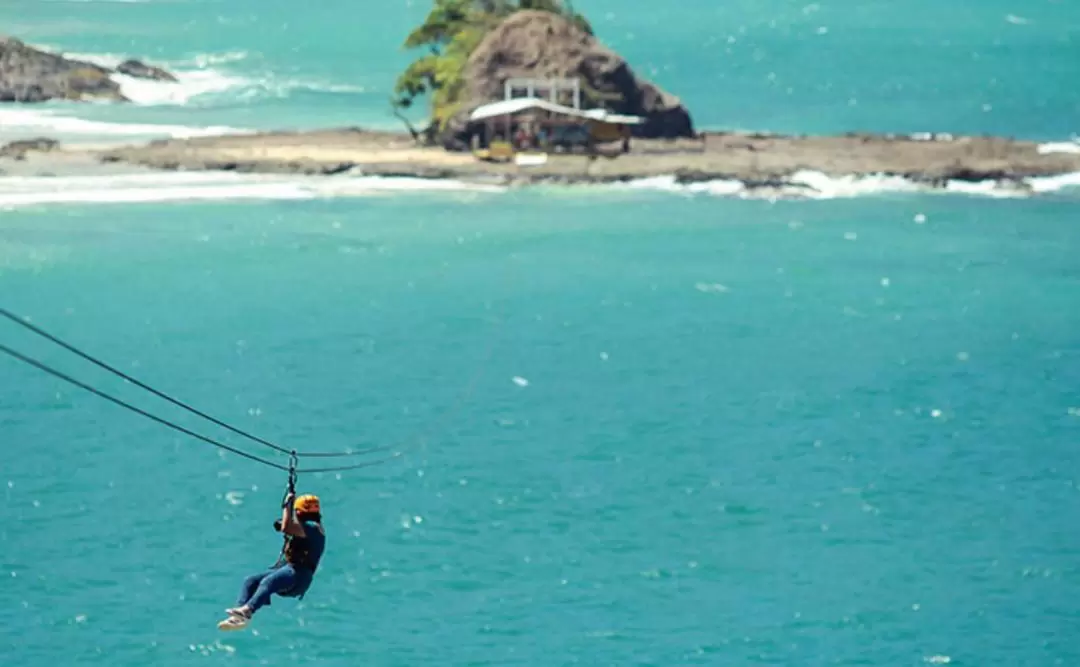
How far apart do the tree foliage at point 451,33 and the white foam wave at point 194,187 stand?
307 inches

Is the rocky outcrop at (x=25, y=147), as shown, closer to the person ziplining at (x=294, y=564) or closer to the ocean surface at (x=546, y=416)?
the ocean surface at (x=546, y=416)

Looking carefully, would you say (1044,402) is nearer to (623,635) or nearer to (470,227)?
(623,635)

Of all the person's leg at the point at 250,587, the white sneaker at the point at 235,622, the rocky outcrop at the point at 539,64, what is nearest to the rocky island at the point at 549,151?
the rocky outcrop at the point at 539,64

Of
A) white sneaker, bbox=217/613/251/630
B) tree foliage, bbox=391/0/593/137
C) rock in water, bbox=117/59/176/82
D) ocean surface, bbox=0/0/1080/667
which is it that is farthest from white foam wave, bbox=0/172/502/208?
white sneaker, bbox=217/613/251/630

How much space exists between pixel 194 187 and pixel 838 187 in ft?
76.0

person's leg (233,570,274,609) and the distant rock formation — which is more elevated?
the distant rock formation

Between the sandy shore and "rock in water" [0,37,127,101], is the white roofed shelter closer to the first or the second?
the sandy shore

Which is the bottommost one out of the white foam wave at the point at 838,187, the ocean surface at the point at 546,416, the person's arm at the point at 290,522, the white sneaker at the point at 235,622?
the ocean surface at the point at 546,416

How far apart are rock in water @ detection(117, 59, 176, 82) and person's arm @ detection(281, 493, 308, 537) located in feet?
257

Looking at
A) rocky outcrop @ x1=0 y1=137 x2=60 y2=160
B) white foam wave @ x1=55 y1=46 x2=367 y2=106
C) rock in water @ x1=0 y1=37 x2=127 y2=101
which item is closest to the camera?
rocky outcrop @ x1=0 y1=137 x2=60 y2=160

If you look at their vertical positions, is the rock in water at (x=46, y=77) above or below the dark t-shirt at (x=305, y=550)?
above

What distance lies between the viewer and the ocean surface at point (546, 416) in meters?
33.1

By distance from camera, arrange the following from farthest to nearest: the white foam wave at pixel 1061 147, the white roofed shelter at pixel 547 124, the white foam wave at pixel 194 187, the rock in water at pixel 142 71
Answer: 1. the rock in water at pixel 142 71
2. the white foam wave at pixel 1061 147
3. the white roofed shelter at pixel 547 124
4. the white foam wave at pixel 194 187

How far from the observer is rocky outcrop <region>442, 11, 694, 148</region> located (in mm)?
78750
